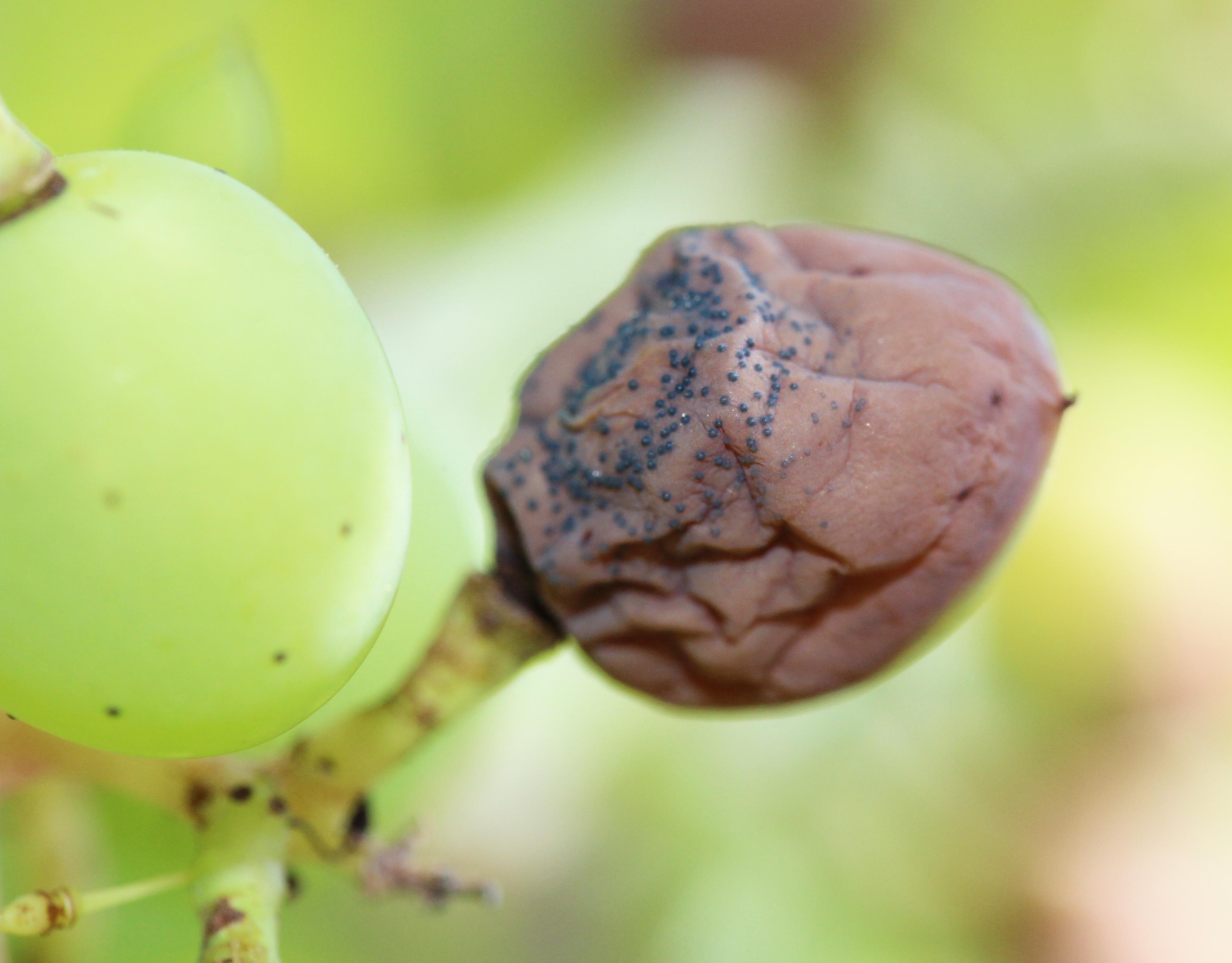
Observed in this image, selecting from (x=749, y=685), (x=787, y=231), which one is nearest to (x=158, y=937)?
(x=749, y=685)

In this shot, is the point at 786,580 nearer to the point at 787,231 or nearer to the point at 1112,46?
the point at 787,231

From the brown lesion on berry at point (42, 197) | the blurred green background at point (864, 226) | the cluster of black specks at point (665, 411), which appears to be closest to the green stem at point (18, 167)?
the brown lesion on berry at point (42, 197)

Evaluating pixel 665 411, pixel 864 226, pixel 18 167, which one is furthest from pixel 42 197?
pixel 864 226

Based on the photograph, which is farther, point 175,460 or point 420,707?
point 420,707

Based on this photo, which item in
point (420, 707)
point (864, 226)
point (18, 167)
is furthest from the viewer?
point (864, 226)

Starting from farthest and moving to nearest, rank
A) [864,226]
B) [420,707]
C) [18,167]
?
1. [864,226]
2. [420,707]
3. [18,167]

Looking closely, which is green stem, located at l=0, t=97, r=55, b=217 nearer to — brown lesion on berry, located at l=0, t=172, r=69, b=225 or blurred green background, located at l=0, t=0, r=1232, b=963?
brown lesion on berry, located at l=0, t=172, r=69, b=225

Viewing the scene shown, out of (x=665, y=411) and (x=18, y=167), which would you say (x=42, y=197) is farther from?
(x=665, y=411)
